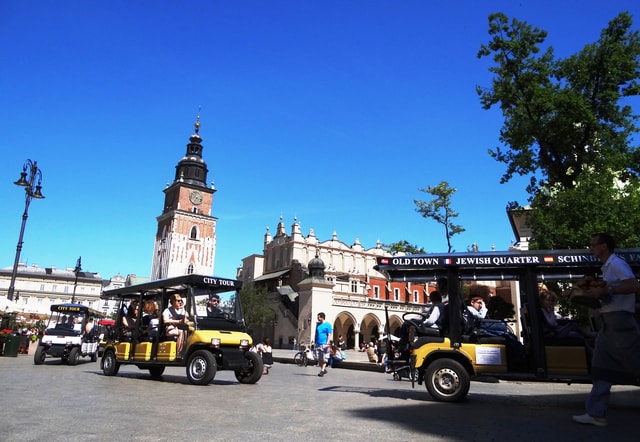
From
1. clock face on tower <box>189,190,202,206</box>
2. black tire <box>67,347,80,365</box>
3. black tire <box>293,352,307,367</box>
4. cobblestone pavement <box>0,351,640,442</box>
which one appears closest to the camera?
cobblestone pavement <box>0,351,640,442</box>

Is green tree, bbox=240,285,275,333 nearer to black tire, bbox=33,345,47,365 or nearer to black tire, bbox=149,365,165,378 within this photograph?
black tire, bbox=33,345,47,365

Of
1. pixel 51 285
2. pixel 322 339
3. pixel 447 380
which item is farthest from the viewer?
pixel 51 285

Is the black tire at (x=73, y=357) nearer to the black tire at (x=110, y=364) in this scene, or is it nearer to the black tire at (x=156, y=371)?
the black tire at (x=110, y=364)

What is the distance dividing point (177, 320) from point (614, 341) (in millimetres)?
8143

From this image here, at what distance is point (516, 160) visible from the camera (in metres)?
21.8

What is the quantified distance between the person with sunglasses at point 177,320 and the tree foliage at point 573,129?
15.1 metres

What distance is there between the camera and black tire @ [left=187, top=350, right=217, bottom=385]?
9109mm

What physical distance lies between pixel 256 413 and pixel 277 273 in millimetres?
61665

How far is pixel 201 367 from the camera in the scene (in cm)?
928

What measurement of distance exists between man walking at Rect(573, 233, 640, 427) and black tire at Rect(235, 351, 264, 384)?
644cm

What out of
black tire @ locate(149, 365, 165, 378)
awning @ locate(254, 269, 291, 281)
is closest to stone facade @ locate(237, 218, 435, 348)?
awning @ locate(254, 269, 291, 281)

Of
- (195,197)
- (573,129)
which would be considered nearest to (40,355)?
(573,129)

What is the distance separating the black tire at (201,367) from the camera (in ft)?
29.9

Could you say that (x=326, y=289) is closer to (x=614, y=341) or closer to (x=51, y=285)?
(x=614, y=341)
